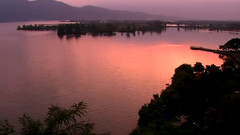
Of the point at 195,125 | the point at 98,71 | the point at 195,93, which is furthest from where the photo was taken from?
the point at 98,71

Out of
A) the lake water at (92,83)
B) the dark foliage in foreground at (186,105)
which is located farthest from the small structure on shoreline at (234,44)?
the dark foliage in foreground at (186,105)

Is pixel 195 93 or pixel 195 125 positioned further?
pixel 195 93

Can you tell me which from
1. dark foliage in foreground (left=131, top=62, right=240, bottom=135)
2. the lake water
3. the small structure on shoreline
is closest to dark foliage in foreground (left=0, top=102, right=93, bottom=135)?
dark foliage in foreground (left=131, top=62, right=240, bottom=135)

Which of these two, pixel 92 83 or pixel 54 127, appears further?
pixel 92 83

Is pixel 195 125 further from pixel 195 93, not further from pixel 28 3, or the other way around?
pixel 28 3

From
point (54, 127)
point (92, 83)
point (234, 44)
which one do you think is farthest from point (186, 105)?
point (234, 44)

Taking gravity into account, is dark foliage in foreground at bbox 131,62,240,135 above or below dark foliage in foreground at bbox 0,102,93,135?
below

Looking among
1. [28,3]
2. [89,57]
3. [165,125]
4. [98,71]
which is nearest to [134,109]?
[165,125]

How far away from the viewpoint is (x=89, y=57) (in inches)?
832

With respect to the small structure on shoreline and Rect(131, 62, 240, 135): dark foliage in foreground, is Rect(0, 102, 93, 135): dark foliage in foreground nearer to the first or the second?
Rect(131, 62, 240, 135): dark foliage in foreground

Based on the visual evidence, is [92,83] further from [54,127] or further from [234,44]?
[234,44]

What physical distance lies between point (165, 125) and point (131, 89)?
6.49m

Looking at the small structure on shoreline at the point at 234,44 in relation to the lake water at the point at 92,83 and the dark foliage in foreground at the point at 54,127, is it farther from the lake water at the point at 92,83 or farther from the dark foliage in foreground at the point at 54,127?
the dark foliage in foreground at the point at 54,127

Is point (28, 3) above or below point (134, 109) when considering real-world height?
above
